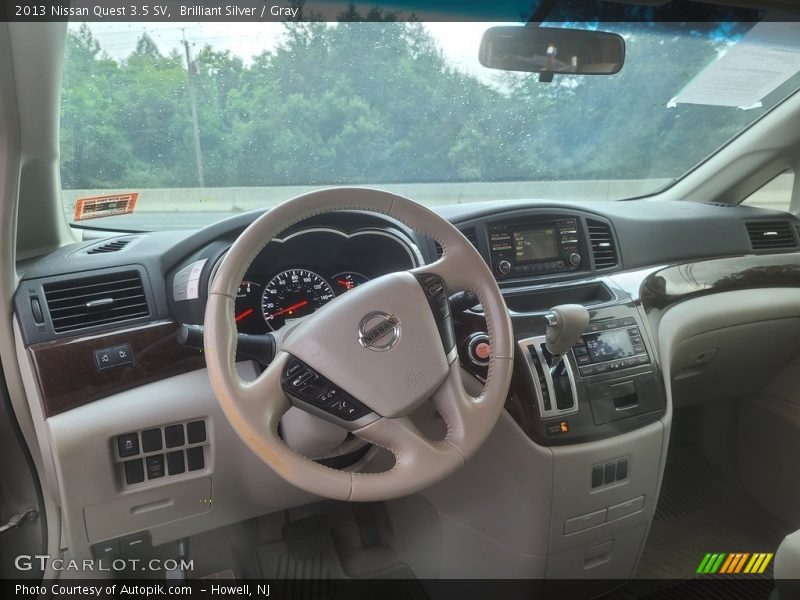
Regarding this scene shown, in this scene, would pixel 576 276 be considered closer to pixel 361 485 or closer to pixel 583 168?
pixel 583 168

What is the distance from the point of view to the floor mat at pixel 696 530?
7.50ft

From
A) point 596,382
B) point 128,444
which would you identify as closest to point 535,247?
point 596,382

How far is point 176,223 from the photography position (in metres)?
2.12

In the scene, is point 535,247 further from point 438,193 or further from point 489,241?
point 438,193

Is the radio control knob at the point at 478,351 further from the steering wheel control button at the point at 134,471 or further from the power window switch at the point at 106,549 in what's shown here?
the power window switch at the point at 106,549

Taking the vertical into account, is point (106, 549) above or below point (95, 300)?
below

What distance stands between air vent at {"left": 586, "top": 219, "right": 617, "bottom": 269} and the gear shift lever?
663mm

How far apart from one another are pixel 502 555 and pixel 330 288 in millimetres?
1066

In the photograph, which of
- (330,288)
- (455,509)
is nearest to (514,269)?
(330,288)

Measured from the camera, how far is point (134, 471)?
1.73 metres

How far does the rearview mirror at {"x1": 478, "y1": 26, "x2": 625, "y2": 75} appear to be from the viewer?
1987 millimetres

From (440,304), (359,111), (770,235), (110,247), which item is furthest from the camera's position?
(770,235)

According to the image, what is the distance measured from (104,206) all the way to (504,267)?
144 centimetres

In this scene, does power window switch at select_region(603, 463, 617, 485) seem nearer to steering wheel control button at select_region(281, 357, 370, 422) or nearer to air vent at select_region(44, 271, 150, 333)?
steering wheel control button at select_region(281, 357, 370, 422)
